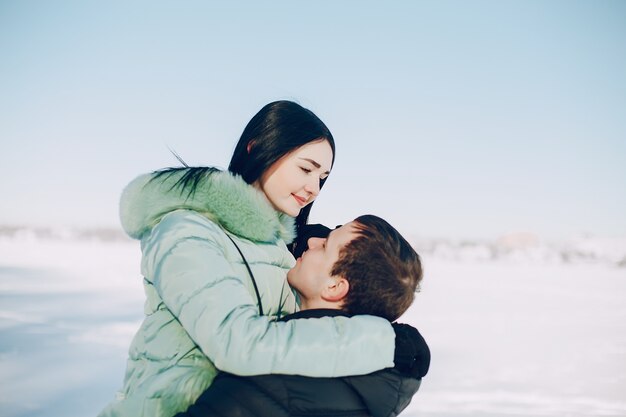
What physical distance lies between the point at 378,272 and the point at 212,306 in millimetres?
505

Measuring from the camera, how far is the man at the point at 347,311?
1228mm

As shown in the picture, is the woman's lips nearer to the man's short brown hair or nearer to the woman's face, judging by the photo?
the woman's face

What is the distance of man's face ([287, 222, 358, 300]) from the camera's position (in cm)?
159

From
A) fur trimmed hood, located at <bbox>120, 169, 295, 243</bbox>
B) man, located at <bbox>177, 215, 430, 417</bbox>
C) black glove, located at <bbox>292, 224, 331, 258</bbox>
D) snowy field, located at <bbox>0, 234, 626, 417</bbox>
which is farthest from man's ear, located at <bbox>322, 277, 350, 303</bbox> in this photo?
snowy field, located at <bbox>0, 234, 626, 417</bbox>

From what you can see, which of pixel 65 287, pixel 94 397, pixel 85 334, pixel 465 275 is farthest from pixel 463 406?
pixel 465 275

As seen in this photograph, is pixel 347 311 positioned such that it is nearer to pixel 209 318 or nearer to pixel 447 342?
pixel 209 318

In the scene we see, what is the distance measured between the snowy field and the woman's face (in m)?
2.41

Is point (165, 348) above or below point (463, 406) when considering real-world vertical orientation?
above

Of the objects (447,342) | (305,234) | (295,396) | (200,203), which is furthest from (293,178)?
(447,342)

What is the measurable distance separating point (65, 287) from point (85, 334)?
10.4 ft


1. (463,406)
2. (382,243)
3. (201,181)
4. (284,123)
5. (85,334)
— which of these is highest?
(284,123)

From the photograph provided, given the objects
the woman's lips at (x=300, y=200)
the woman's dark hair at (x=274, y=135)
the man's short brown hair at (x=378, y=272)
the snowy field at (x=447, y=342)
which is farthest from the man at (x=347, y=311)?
Answer: the snowy field at (x=447, y=342)

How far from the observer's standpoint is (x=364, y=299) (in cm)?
152

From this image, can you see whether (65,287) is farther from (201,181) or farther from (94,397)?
(201,181)
